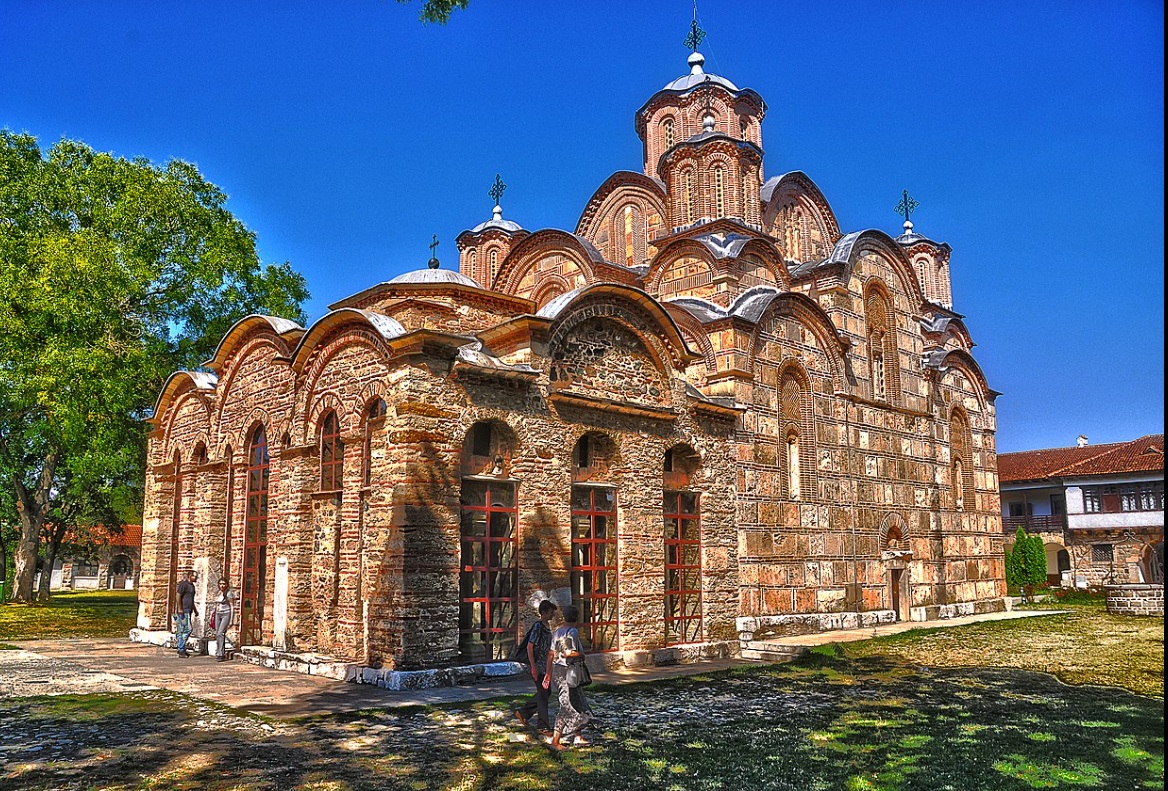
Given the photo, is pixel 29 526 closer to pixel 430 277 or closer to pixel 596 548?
pixel 430 277

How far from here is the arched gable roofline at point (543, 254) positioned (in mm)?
20375

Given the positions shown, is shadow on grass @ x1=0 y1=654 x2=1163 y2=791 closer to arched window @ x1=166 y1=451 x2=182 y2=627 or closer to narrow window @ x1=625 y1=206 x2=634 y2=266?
arched window @ x1=166 y1=451 x2=182 y2=627

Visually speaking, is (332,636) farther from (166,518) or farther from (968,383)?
(968,383)

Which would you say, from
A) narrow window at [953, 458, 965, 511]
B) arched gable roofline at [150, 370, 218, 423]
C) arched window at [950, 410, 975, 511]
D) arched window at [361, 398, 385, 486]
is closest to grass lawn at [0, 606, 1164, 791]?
arched window at [361, 398, 385, 486]

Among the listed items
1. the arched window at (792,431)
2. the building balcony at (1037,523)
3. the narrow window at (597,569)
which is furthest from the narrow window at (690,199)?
the building balcony at (1037,523)

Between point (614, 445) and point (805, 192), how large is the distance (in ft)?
42.3

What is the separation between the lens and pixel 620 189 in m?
23.0

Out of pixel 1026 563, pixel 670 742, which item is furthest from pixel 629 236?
pixel 1026 563

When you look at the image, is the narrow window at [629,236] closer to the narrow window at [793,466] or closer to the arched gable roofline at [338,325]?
the narrow window at [793,466]

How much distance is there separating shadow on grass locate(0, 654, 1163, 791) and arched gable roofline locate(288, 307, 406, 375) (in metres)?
4.99

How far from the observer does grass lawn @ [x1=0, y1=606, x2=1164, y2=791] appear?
6.55 meters

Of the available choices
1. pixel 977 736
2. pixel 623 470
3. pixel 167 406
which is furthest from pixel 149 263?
pixel 977 736

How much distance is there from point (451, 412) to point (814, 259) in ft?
46.8

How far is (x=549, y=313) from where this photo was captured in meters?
12.7
